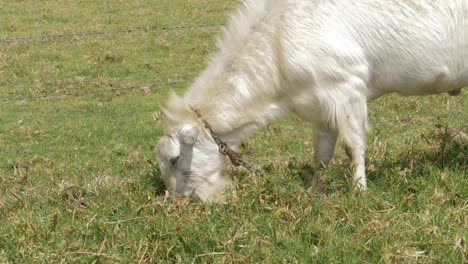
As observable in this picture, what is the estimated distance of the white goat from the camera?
18.5 ft

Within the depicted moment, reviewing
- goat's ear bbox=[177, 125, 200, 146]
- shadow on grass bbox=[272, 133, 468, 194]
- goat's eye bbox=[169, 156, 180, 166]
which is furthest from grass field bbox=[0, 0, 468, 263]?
goat's ear bbox=[177, 125, 200, 146]

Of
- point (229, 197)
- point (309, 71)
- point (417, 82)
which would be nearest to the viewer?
point (229, 197)

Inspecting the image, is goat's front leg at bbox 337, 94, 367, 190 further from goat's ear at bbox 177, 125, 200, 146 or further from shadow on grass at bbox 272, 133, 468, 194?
goat's ear at bbox 177, 125, 200, 146

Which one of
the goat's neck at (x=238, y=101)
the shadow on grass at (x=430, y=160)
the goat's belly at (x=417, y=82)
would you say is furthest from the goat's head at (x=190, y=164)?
the goat's belly at (x=417, y=82)

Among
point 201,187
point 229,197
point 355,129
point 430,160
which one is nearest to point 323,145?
point 355,129

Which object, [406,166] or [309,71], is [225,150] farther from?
[406,166]

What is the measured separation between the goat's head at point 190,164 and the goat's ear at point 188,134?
0.03 metres

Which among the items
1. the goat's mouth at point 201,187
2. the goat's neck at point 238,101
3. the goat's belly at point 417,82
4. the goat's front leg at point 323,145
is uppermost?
the goat's belly at point 417,82

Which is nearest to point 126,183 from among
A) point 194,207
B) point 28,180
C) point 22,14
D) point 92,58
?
point 194,207

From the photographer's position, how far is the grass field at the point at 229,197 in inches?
175

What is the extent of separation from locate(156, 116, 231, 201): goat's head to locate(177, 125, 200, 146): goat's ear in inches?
1.0

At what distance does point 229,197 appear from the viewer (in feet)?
17.5

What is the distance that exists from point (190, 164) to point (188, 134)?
299 mm

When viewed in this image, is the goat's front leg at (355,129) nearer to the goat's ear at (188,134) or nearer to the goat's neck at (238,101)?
the goat's neck at (238,101)
